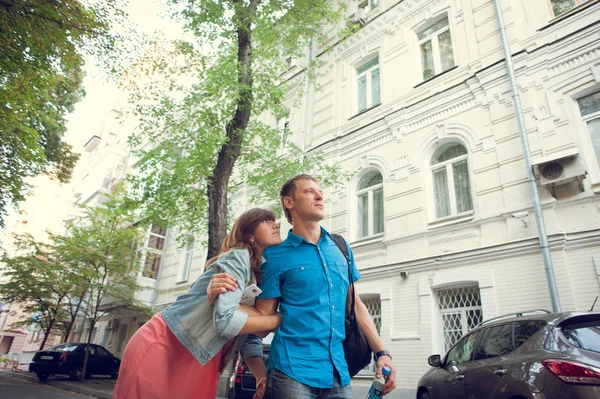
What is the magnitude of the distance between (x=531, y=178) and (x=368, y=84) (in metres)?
7.26

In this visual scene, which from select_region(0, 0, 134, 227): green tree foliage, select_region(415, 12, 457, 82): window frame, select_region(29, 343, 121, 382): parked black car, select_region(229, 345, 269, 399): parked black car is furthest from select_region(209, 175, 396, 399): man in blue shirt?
select_region(29, 343, 121, 382): parked black car

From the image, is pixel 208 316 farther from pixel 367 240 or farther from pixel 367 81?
pixel 367 81

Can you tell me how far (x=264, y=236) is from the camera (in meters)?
2.58

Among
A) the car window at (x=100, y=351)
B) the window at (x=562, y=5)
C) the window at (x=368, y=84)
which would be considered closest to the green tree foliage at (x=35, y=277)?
the car window at (x=100, y=351)

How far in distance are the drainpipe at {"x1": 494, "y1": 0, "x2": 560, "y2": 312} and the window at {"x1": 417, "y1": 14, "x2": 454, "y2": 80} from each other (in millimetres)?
1834

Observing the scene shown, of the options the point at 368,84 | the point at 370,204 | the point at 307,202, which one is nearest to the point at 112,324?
the point at 370,204

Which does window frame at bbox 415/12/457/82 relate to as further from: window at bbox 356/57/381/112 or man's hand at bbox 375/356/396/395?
man's hand at bbox 375/356/396/395

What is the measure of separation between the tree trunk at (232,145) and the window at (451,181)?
5.33 meters

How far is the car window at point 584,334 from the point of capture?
3.63 metres

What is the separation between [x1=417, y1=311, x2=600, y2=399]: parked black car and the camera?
3416 millimetres

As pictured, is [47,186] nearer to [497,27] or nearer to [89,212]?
[89,212]

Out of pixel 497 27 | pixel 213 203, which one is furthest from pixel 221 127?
pixel 497 27

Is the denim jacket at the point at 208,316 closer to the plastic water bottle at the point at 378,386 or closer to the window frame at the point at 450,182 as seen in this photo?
the plastic water bottle at the point at 378,386

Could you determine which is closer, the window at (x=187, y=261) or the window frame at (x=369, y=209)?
the window frame at (x=369, y=209)
